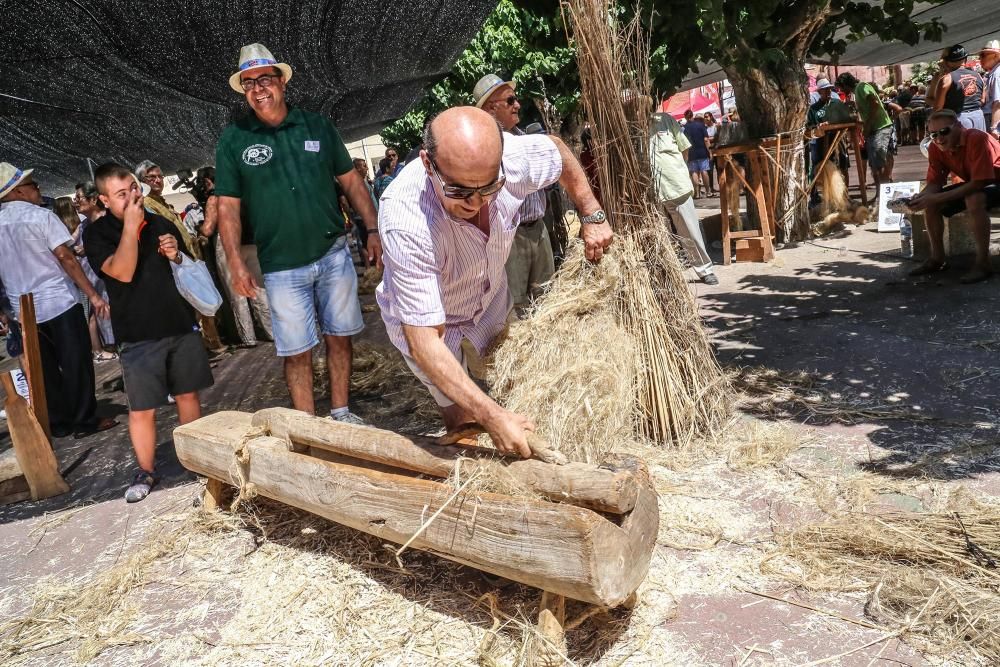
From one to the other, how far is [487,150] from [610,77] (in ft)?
4.23

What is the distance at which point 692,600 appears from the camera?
2393mm

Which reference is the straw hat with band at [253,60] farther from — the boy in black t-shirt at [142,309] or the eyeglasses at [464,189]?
the eyeglasses at [464,189]

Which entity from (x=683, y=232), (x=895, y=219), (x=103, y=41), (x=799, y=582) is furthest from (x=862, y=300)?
(x=103, y=41)

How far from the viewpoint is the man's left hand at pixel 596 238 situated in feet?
10.5

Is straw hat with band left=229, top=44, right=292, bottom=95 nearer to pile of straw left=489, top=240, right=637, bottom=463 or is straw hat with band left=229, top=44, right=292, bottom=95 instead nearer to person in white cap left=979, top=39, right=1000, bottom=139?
pile of straw left=489, top=240, right=637, bottom=463

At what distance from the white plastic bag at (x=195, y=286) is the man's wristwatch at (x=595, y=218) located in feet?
6.77

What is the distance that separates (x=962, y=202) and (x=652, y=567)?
484 cm

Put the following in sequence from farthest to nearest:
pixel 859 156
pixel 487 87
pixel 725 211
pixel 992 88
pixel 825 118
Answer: pixel 859 156 → pixel 825 118 → pixel 725 211 → pixel 992 88 → pixel 487 87

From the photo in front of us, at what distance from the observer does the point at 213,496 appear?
3590mm

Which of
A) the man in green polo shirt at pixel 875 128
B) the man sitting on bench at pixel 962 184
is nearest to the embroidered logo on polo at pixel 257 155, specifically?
the man sitting on bench at pixel 962 184

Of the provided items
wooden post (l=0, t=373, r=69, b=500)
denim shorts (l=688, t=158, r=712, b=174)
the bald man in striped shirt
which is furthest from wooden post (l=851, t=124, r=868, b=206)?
wooden post (l=0, t=373, r=69, b=500)

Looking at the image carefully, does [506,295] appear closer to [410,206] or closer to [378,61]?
[410,206]

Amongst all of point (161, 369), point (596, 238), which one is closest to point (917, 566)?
point (596, 238)

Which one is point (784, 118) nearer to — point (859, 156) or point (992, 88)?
point (992, 88)
